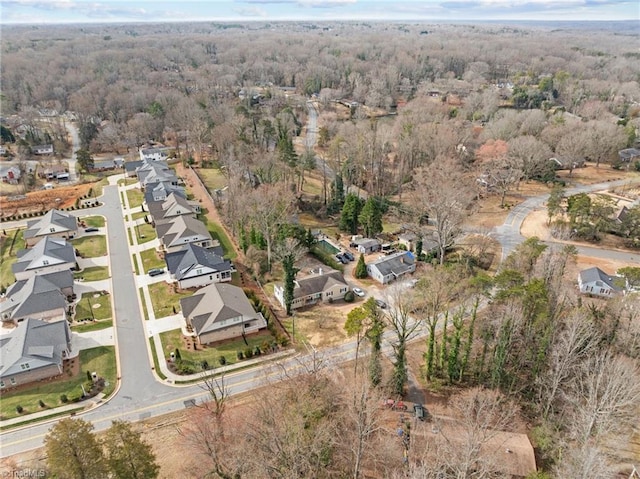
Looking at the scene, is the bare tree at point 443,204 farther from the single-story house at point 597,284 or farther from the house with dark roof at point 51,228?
the house with dark roof at point 51,228

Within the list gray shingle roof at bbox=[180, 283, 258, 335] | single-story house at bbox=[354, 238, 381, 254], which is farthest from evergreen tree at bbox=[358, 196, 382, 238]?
gray shingle roof at bbox=[180, 283, 258, 335]

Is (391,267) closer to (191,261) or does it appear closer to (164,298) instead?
(191,261)

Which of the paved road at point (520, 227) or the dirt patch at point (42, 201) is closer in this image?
the paved road at point (520, 227)

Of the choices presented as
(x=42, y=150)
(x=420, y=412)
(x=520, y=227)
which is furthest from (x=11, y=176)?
(x=520, y=227)

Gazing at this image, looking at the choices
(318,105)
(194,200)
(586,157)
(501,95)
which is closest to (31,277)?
(194,200)

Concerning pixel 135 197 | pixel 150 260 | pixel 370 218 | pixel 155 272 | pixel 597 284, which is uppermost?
pixel 370 218

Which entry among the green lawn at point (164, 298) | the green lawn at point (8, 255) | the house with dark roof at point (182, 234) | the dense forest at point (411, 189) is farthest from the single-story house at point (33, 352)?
the house with dark roof at point (182, 234)

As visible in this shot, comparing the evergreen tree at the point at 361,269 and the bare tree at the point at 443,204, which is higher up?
the bare tree at the point at 443,204
